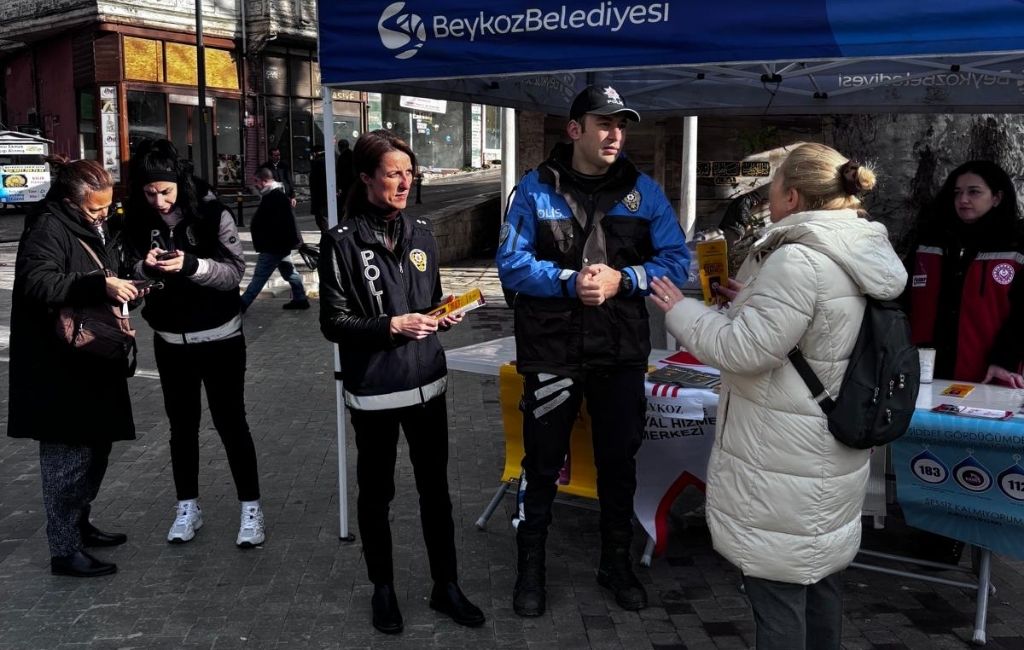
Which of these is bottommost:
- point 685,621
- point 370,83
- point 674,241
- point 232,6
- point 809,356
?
point 685,621

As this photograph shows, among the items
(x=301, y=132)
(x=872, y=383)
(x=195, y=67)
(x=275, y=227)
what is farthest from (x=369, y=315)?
(x=301, y=132)

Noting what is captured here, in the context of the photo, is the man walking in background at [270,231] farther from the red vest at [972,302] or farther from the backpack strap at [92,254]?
the red vest at [972,302]

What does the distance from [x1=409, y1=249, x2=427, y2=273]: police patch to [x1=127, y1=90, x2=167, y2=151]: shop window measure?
22.7 metres

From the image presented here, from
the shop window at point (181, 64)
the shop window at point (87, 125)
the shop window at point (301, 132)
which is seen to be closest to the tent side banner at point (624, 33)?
the shop window at point (181, 64)

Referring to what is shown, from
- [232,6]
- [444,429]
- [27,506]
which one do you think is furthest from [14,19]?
[444,429]

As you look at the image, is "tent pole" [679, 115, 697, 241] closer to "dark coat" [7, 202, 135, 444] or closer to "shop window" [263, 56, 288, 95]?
"dark coat" [7, 202, 135, 444]

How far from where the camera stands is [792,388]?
2621 millimetres

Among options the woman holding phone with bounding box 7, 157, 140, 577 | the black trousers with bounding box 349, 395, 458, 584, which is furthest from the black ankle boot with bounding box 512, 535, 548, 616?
the woman holding phone with bounding box 7, 157, 140, 577

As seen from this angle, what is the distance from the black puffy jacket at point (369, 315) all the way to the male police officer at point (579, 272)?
413 millimetres

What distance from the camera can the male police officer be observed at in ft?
11.4

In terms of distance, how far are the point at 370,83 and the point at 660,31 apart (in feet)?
4.50

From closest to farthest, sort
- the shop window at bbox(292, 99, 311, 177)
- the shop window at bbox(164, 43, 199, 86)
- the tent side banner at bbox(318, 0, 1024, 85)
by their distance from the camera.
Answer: the tent side banner at bbox(318, 0, 1024, 85), the shop window at bbox(164, 43, 199, 86), the shop window at bbox(292, 99, 311, 177)

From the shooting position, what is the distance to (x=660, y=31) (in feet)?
11.0

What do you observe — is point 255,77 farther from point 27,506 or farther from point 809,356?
point 809,356
